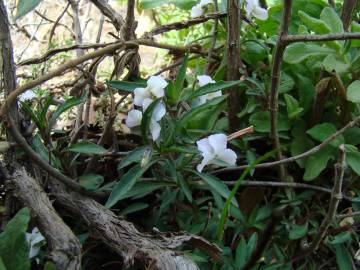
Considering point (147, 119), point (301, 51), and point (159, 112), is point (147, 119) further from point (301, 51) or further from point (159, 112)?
point (301, 51)

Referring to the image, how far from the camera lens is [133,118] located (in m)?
0.98

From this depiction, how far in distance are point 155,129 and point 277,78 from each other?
0.24 meters

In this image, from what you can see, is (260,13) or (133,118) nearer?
(133,118)

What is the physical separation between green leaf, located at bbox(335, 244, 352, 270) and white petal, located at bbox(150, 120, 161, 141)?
0.41 metres

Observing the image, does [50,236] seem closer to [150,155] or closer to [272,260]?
[150,155]

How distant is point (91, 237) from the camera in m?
1.01

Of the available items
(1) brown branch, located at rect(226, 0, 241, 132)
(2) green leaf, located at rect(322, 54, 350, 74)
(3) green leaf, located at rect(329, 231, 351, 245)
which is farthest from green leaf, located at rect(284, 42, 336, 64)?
(3) green leaf, located at rect(329, 231, 351, 245)

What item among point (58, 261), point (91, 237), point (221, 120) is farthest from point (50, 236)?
point (221, 120)

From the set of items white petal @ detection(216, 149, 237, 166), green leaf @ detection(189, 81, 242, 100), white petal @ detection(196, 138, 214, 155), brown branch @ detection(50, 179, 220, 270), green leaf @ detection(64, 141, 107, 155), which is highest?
green leaf @ detection(189, 81, 242, 100)

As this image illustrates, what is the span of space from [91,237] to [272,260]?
0.35 m

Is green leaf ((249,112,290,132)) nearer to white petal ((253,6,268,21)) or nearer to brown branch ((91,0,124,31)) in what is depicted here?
white petal ((253,6,268,21))

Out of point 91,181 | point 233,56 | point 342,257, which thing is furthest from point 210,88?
point 342,257

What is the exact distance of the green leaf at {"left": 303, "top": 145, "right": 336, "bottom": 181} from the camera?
1032 millimetres

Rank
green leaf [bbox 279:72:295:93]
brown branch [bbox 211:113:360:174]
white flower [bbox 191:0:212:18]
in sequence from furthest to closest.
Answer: white flower [bbox 191:0:212:18] → green leaf [bbox 279:72:295:93] → brown branch [bbox 211:113:360:174]
